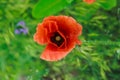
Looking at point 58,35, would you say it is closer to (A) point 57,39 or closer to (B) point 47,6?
(A) point 57,39

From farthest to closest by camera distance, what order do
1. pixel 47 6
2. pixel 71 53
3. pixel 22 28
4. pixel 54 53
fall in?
pixel 22 28 < pixel 71 53 < pixel 47 6 < pixel 54 53

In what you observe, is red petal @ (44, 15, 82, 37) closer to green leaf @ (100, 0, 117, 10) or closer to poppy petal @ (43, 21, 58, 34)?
poppy petal @ (43, 21, 58, 34)

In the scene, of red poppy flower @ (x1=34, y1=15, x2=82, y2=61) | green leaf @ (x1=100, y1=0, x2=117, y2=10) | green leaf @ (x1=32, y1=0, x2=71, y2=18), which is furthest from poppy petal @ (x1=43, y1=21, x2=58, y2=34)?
green leaf @ (x1=100, y1=0, x2=117, y2=10)

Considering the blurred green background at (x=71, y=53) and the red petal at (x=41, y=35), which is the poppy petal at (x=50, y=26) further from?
the blurred green background at (x=71, y=53)

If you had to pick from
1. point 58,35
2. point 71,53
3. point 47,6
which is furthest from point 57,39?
point 71,53

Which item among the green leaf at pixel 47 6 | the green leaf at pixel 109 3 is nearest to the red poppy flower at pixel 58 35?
the green leaf at pixel 47 6

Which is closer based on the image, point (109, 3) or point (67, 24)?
point (67, 24)
